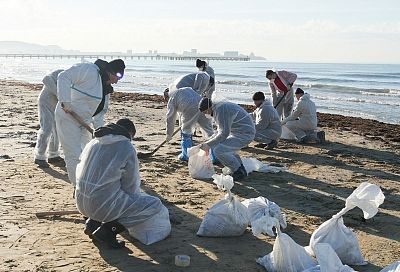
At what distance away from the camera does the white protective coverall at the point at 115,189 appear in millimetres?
4492

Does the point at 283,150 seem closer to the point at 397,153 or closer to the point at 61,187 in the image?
the point at 397,153

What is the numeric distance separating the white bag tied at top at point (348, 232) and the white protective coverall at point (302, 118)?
20.6ft

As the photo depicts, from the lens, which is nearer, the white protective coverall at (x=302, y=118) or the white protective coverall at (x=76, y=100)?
the white protective coverall at (x=76, y=100)

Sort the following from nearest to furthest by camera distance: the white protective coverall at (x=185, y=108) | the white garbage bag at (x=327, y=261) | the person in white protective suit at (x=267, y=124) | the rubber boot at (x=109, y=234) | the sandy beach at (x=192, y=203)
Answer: the white garbage bag at (x=327, y=261) < the sandy beach at (x=192, y=203) < the rubber boot at (x=109, y=234) < the white protective coverall at (x=185, y=108) < the person in white protective suit at (x=267, y=124)

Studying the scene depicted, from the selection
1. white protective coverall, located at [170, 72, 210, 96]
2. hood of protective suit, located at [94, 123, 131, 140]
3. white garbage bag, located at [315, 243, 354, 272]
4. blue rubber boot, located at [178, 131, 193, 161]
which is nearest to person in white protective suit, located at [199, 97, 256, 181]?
blue rubber boot, located at [178, 131, 193, 161]

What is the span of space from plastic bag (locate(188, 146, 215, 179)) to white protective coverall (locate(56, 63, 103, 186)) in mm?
1793

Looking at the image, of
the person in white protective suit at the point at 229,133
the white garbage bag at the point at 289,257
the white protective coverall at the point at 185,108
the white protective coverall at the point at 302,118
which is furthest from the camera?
the white protective coverall at the point at 302,118

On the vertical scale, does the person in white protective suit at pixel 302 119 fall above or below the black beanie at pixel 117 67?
below

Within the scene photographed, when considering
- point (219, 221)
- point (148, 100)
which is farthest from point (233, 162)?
point (148, 100)

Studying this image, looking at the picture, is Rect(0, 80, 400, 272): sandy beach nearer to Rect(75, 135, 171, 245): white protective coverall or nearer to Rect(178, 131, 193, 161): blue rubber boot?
Rect(178, 131, 193, 161): blue rubber boot

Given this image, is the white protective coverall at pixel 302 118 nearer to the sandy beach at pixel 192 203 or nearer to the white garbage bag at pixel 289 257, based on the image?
the sandy beach at pixel 192 203

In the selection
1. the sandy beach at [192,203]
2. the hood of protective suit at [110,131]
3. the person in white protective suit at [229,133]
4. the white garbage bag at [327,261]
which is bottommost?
the sandy beach at [192,203]

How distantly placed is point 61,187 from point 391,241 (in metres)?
4.12

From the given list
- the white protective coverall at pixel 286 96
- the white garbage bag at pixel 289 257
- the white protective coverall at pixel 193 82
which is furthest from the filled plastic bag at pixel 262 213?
the white protective coverall at pixel 286 96
